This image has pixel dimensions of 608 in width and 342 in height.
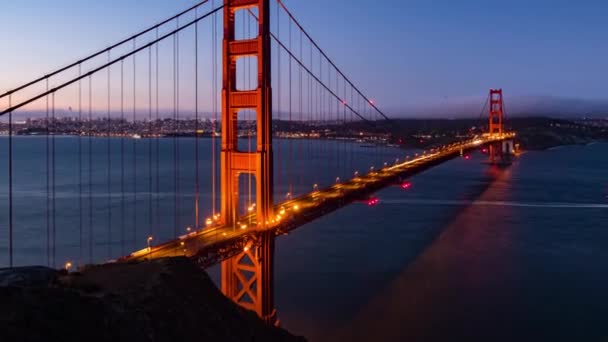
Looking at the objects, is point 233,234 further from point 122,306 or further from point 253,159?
point 122,306

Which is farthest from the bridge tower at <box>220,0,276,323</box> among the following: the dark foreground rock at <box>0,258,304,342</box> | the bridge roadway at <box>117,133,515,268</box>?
the dark foreground rock at <box>0,258,304,342</box>

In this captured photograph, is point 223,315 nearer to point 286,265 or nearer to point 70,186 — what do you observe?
point 286,265

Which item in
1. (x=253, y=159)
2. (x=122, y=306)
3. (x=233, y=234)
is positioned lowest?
(x=233, y=234)

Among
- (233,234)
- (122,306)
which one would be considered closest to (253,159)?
(233,234)

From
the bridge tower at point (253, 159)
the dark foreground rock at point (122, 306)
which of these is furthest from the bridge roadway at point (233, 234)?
the dark foreground rock at point (122, 306)

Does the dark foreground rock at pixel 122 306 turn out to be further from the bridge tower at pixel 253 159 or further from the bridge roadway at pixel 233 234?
the bridge tower at pixel 253 159
